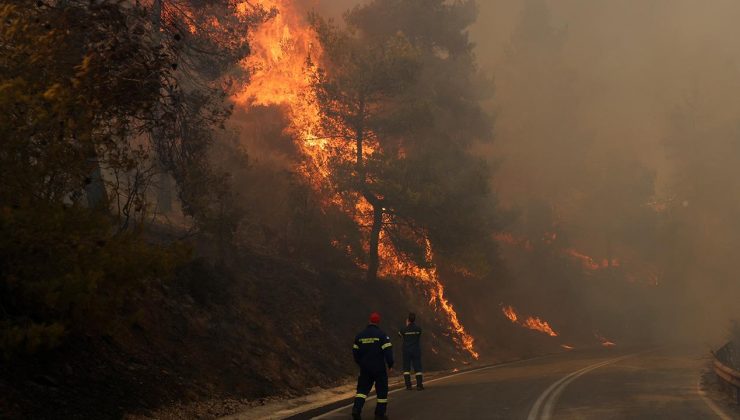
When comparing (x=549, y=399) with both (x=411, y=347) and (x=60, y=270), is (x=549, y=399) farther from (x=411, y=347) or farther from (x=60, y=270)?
(x=60, y=270)

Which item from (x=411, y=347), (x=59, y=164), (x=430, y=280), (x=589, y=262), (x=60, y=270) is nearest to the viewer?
(x=60, y=270)

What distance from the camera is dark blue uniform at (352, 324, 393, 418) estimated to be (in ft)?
37.3

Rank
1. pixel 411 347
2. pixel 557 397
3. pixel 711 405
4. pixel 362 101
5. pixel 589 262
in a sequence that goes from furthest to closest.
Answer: pixel 589 262 → pixel 362 101 → pixel 411 347 → pixel 557 397 → pixel 711 405

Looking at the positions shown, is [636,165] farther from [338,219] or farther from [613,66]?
[338,219]

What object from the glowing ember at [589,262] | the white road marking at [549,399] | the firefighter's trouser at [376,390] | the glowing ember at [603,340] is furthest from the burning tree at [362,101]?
the glowing ember at [589,262]

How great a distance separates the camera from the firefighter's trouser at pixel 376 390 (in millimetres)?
11305

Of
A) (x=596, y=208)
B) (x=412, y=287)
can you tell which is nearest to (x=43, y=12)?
(x=412, y=287)

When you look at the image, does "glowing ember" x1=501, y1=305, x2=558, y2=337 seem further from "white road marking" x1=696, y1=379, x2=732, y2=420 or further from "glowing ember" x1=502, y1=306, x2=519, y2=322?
"white road marking" x1=696, y1=379, x2=732, y2=420

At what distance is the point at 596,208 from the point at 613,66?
31.7 meters

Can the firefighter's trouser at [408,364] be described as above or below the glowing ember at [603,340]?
above

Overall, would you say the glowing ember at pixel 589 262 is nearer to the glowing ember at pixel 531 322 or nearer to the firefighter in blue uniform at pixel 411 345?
the glowing ember at pixel 531 322

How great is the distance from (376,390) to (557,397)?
462 centimetres

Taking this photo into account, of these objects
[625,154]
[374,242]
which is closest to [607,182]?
[625,154]

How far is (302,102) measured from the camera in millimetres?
28203
